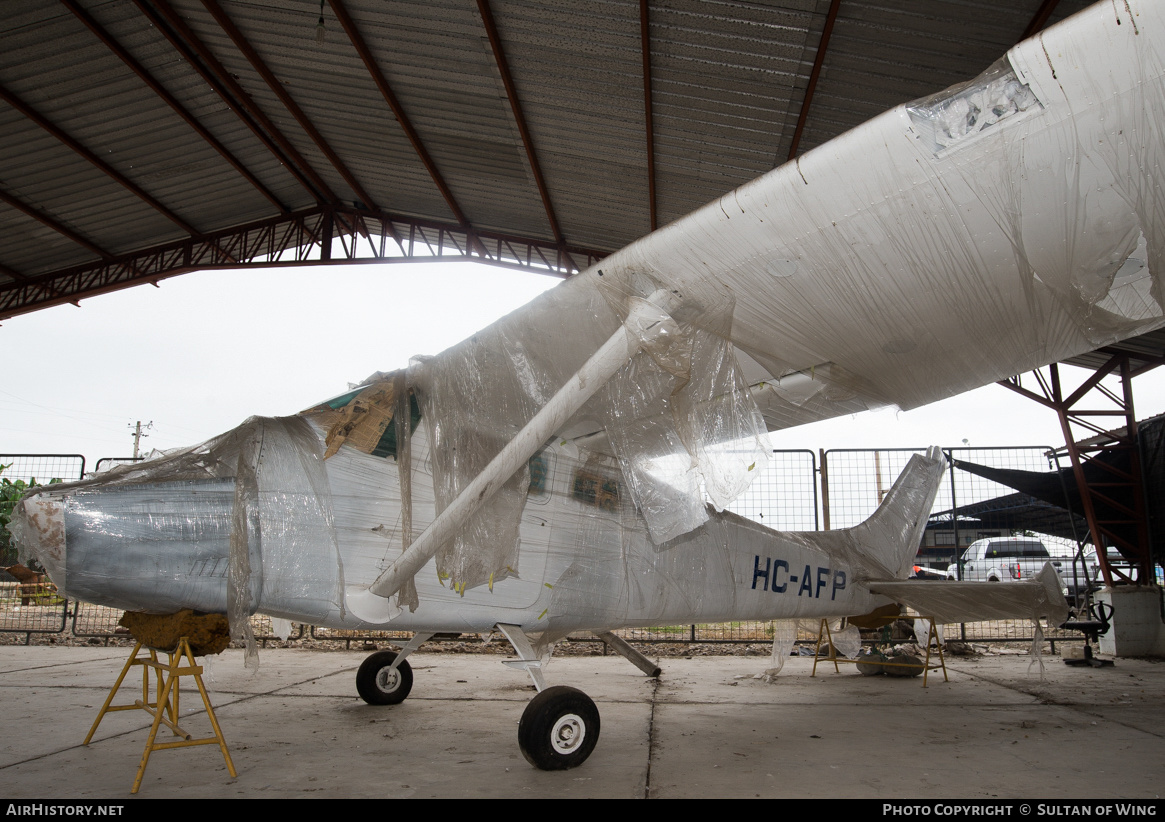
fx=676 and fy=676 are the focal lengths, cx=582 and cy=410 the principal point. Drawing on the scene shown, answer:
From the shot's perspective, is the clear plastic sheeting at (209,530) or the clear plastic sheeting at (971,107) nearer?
the clear plastic sheeting at (971,107)

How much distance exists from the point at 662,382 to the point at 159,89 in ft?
27.9

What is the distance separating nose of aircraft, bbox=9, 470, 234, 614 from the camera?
3068mm

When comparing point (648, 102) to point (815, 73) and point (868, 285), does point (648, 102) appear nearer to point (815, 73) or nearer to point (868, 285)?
point (815, 73)

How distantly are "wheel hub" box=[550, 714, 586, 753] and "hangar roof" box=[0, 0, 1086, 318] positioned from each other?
5.81 metres

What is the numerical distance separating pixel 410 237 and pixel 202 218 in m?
3.68

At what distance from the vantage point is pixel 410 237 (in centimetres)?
1261

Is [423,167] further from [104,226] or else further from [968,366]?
[968,366]

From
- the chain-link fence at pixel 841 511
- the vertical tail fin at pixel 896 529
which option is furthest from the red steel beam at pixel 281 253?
A: the vertical tail fin at pixel 896 529

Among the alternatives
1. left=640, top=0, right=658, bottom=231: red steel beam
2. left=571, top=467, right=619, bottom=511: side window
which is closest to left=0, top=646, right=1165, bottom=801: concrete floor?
left=571, top=467, right=619, bottom=511: side window

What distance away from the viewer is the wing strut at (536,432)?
3.44 meters

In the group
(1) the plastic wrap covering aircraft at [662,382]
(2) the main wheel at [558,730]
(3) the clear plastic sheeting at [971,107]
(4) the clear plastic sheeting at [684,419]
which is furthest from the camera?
(2) the main wheel at [558,730]

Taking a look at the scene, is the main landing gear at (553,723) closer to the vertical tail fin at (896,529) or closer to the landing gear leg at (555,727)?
the landing gear leg at (555,727)

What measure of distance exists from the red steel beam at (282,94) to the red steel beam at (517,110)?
10.0 ft

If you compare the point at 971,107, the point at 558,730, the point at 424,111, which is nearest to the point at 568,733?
the point at 558,730
